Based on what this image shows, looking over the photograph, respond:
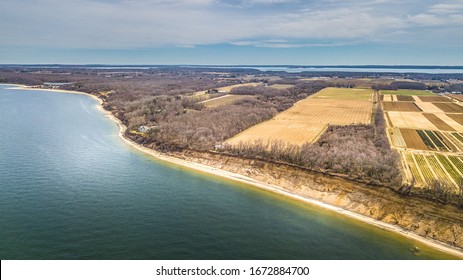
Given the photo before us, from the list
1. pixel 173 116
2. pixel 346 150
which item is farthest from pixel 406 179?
pixel 173 116

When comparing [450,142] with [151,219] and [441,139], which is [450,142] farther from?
[151,219]

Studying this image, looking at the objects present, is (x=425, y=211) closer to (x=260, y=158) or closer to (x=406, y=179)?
(x=406, y=179)

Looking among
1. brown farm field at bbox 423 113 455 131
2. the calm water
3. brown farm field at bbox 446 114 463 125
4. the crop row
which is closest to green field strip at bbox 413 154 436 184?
the calm water

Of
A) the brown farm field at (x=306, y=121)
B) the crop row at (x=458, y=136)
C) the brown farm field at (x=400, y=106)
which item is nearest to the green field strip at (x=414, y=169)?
the brown farm field at (x=306, y=121)

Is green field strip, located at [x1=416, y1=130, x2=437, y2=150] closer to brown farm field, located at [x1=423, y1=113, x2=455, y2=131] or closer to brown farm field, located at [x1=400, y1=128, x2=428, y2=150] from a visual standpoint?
brown farm field, located at [x1=400, y1=128, x2=428, y2=150]

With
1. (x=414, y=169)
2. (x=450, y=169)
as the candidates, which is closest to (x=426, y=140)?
(x=450, y=169)

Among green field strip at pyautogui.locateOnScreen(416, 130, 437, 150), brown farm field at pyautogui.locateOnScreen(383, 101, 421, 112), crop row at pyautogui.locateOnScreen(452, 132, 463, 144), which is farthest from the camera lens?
brown farm field at pyautogui.locateOnScreen(383, 101, 421, 112)

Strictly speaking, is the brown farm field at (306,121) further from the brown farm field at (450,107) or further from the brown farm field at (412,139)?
the brown farm field at (450,107)
